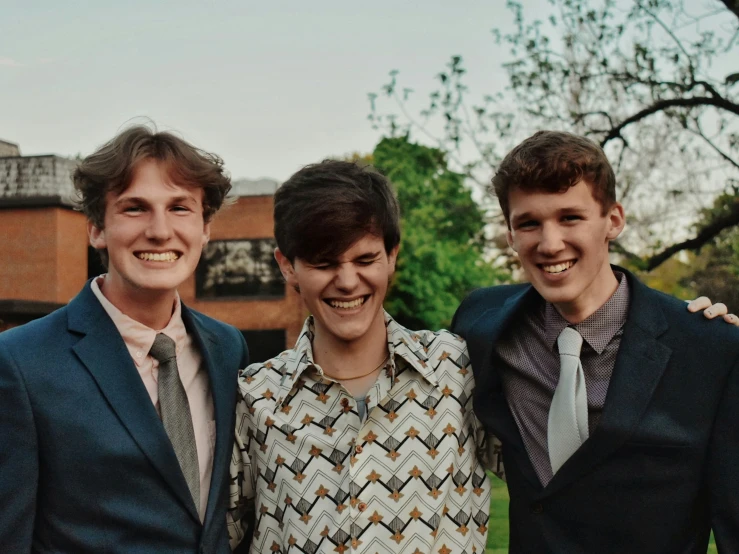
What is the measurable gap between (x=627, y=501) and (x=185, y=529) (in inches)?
60.4

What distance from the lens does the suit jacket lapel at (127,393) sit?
2781 mm

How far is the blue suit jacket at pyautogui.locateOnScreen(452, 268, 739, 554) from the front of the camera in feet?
9.18

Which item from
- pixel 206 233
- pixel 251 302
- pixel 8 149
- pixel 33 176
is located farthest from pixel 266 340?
pixel 206 233

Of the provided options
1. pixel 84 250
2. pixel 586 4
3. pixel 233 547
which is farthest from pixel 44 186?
pixel 233 547

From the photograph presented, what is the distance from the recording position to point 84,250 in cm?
2750

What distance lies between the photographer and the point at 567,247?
295 cm

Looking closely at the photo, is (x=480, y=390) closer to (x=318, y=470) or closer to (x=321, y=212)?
(x=318, y=470)

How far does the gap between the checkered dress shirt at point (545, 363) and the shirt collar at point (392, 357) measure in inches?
11.7

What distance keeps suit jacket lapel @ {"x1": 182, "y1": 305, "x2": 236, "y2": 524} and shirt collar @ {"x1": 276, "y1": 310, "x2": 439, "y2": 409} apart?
202mm

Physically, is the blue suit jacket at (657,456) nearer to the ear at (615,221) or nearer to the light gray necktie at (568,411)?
the light gray necktie at (568,411)

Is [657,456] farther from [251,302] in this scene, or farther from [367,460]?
[251,302]

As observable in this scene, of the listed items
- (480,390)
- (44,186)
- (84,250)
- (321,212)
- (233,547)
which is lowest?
(233,547)

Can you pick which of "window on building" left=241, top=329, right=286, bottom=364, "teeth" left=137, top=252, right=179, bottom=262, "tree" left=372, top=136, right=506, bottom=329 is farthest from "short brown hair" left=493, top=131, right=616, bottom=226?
"window on building" left=241, top=329, right=286, bottom=364

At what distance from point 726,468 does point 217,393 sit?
1816 mm
